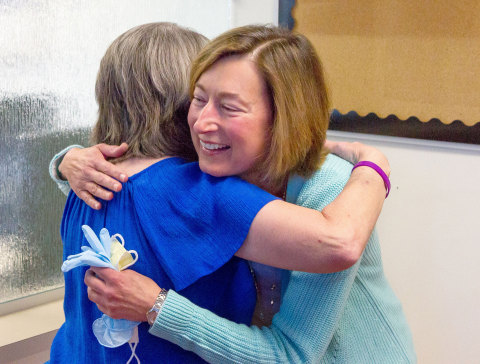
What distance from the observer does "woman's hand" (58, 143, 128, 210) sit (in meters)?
0.96

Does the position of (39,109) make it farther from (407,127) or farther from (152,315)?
(407,127)

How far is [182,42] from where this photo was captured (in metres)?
1.04

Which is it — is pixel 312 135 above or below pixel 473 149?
above

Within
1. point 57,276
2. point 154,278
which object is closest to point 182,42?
point 154,278

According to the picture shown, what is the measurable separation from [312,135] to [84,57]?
40.5 inches

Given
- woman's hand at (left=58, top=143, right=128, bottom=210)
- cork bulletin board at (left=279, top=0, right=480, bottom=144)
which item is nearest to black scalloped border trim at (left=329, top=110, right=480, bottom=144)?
cork bulletin board at (left=279, top=0, right=480, bottom=144)

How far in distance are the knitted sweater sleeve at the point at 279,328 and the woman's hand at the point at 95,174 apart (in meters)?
0.25

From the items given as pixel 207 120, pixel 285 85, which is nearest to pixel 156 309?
pixel 207 120

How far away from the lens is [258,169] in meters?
0.97

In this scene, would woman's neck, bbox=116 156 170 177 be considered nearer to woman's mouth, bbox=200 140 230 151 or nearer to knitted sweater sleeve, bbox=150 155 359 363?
woman's mouth, bbox=200 140 230 151

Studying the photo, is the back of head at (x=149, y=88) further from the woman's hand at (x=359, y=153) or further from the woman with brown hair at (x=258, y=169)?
the woman's hand at (x=359, y=153)

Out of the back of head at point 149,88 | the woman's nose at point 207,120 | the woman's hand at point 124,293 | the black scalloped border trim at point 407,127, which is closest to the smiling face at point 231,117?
the woman's nose at point 207,120

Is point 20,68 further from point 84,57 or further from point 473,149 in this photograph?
point 473,149

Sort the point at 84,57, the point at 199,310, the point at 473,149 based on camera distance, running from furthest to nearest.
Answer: the point at 84,57 → the point at 473,149 → the point at 199,310
